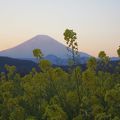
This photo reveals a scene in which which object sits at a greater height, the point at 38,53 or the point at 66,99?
the point at 38,53

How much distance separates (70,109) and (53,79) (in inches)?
71.3

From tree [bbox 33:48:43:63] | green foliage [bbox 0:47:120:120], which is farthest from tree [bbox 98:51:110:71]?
tree [bbox 33:48:43:63]

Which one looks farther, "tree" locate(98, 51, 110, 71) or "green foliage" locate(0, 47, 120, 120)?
"tree" locate(98, 51, 110, 71)

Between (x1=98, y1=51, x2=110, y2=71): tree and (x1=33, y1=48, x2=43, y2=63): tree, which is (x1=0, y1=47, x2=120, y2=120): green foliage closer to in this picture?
(x1=98, y1=51, x2=110, y2=71): tree

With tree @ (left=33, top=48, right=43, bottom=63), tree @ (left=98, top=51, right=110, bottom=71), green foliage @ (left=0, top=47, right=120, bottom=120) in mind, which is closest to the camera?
green foliage @ (left=0, top=47, right=120, bottom=120)

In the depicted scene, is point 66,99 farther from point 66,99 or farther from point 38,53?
point 38,53

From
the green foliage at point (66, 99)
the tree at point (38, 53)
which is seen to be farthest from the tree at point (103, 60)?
the tree at point (38, 53)

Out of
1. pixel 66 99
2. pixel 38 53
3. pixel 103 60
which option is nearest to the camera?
pixel 66 99

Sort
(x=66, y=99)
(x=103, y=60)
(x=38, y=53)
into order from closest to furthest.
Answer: (x=66, y=99) → (x=38, y=53) → (x=103, y=60)

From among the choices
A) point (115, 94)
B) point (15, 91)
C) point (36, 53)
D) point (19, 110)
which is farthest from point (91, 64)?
point (115, 94)

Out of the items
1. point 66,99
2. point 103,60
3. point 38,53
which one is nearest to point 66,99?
point 66,99

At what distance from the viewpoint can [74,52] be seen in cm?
1167

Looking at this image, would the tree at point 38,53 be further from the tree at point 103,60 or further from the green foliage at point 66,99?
the tree at point 103,60

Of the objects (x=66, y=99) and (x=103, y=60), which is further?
(x=103, y=60)
